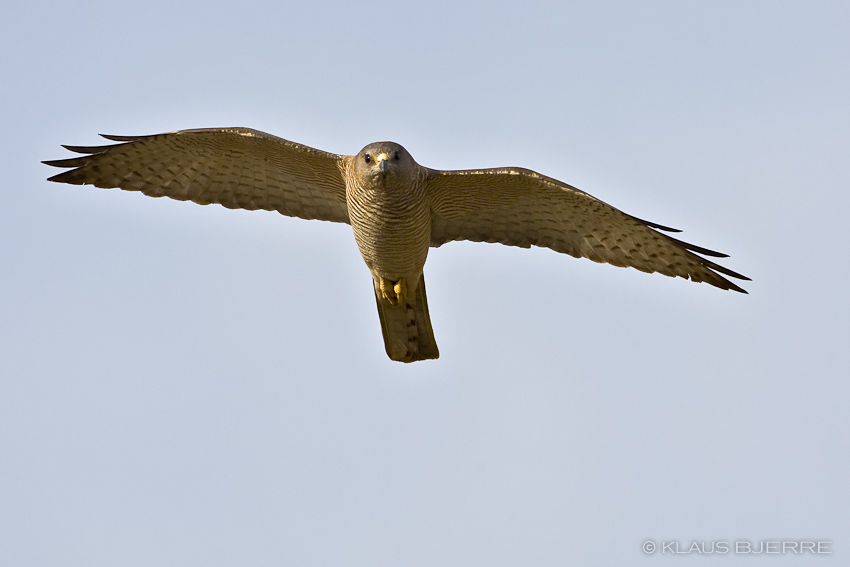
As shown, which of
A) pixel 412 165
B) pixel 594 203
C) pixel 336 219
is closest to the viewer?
pixel 412 165

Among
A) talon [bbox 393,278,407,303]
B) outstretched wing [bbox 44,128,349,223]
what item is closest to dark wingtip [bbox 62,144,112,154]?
outstretched wing [bbox 44,128,349,223]

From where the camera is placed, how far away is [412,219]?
35.5 ft

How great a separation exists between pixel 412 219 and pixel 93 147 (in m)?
3.53

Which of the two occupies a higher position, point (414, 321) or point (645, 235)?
point (645, 235)

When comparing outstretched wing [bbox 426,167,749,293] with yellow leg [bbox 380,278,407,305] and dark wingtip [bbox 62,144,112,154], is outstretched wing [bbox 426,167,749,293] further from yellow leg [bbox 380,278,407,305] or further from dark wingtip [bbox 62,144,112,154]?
dark wingtip [bbox 62,144,112,154]

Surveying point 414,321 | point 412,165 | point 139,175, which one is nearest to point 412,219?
point 412,165

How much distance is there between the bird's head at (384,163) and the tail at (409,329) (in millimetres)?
1534

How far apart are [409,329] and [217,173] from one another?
263 centimetres

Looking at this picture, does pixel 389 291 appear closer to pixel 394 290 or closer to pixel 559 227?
pixel 394 290

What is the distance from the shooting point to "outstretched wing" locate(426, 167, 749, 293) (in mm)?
11508

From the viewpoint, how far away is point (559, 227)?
11969 millimetres

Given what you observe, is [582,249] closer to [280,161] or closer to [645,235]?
[645,235]

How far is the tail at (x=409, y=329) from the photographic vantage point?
11.6 metres

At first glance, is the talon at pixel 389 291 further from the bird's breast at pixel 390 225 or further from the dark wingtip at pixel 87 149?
the dark wingtip at pixel 87 149
